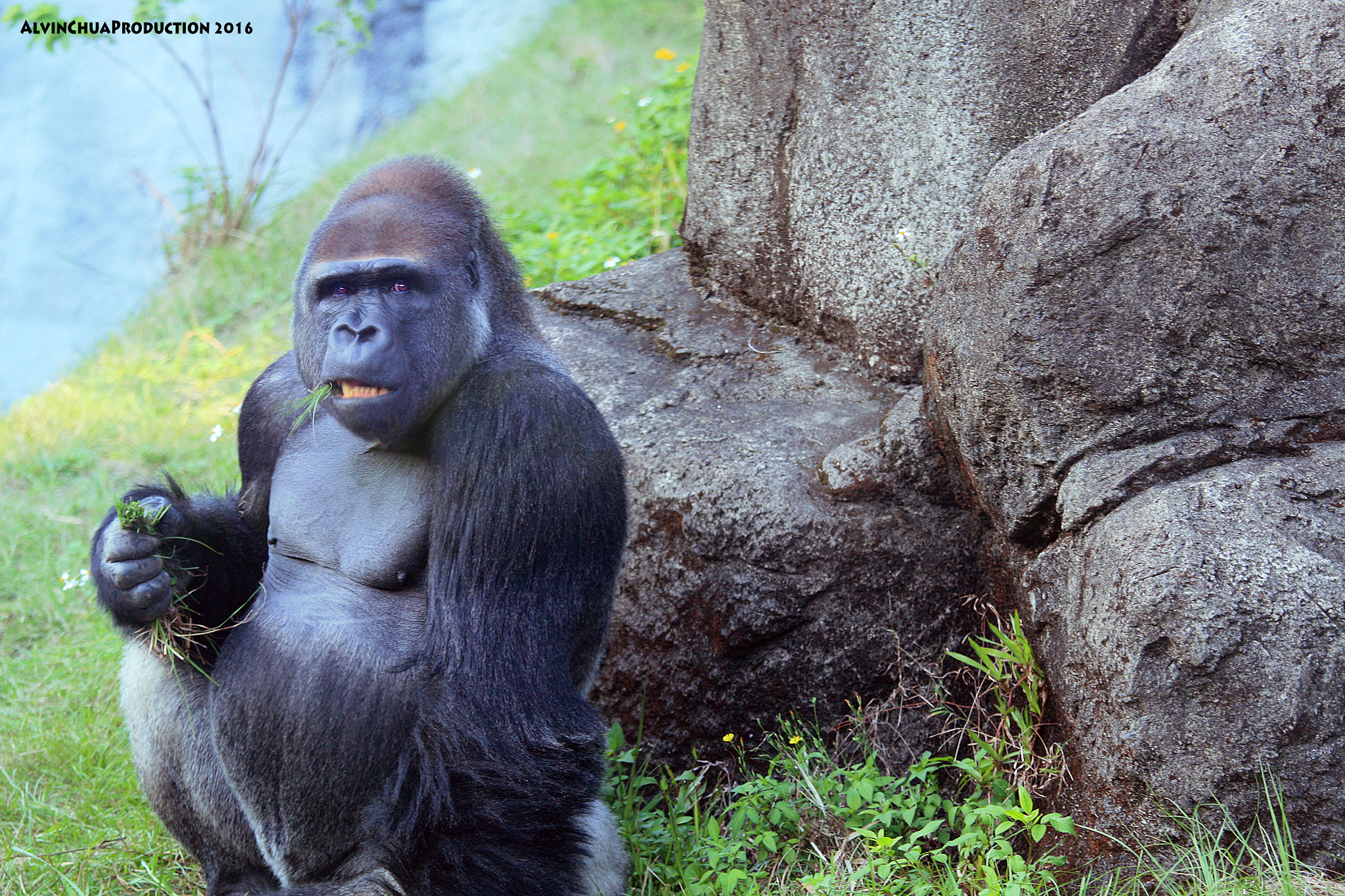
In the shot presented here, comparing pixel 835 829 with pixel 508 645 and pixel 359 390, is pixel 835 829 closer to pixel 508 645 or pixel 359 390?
pixel 508 645

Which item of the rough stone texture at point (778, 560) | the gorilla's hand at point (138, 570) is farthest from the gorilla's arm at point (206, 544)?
the rough stone texture at point (778, 560)

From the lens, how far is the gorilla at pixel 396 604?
2.18 meters

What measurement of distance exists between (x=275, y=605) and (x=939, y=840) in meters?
1.57

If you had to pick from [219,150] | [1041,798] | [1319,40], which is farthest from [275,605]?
[219,150]

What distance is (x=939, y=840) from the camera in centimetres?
256

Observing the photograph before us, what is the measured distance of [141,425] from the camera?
5496mm

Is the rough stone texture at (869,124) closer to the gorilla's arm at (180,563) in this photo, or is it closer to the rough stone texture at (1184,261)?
the rough stone texture at (1184,261)

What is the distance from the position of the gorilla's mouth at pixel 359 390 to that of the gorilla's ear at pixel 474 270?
381mm

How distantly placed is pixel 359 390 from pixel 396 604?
480 millimetres

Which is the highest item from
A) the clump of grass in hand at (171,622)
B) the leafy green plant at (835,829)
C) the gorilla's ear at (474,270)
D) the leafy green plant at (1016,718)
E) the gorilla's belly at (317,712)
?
the gorilla's ear at (474,270)

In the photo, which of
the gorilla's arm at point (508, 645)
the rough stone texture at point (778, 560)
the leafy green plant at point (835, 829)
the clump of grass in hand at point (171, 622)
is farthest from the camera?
the rough stone texture at point (778, 560)

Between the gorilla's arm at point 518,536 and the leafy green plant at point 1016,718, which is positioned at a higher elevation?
the gorilla's arm at point 518,536

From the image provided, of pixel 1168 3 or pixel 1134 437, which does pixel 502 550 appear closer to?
pixel 1134 437

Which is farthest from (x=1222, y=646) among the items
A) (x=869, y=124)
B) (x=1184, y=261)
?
(x=869, y=124)
